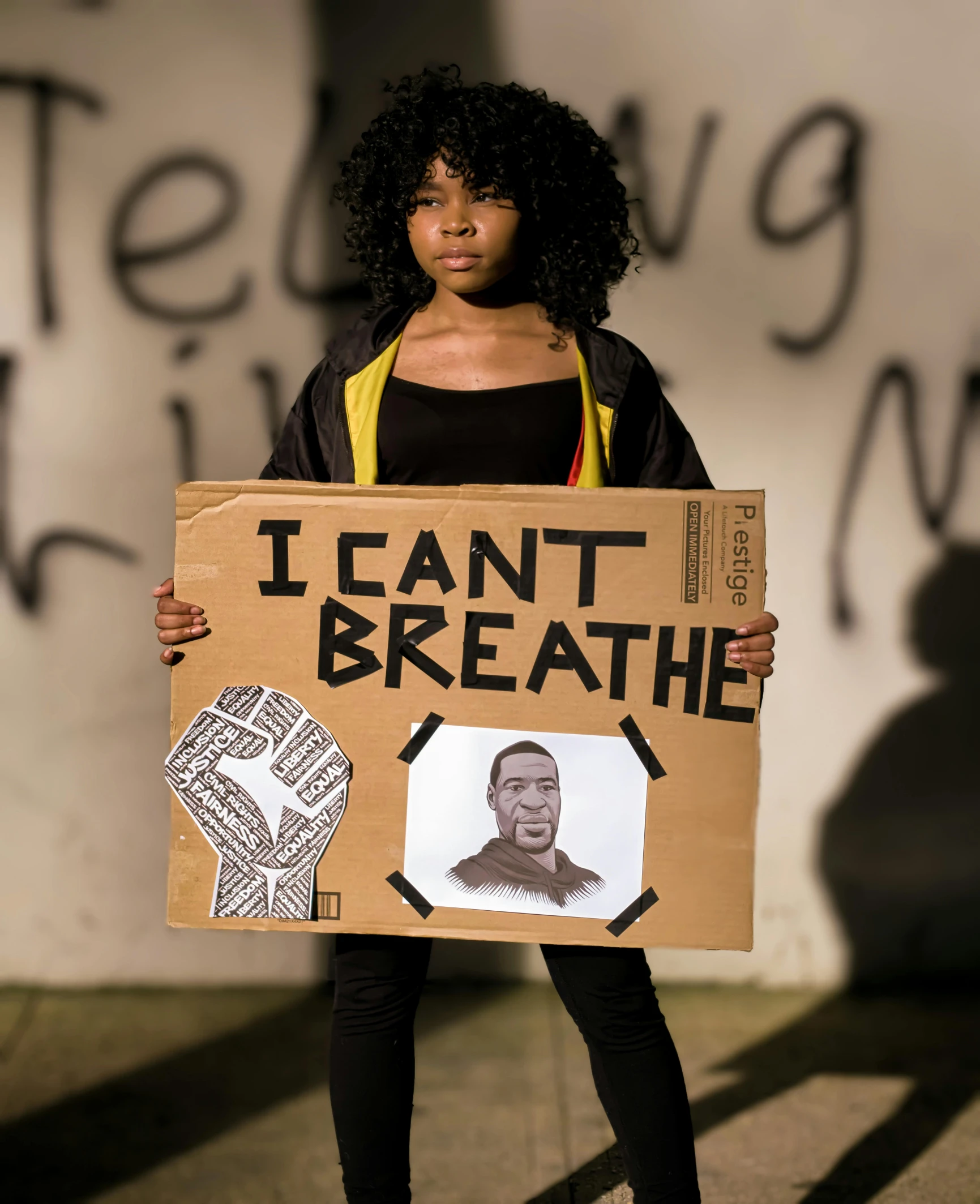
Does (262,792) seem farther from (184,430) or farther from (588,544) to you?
(184,430)

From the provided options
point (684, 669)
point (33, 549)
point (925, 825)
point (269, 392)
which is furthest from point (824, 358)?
point (33, 549)

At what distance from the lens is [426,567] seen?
1.46 meters

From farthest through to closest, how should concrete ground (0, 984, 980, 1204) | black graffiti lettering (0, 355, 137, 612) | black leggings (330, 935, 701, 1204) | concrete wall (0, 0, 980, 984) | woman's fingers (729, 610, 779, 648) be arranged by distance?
black graffiti lettering (0, 355, 137, 612)
concrete wall (0, 0, 980, 984)
concrete ground (0, 984, 980, 1204)
black leggings (330, 935, 701, 1204)
woman's fingers (729, 610, 779, 648)

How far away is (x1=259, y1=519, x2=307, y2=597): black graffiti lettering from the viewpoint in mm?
1477

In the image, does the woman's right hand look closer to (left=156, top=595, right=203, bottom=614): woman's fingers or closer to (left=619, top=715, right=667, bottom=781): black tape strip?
(left=156, top=595, right=203, bottom=614): woman's fingers

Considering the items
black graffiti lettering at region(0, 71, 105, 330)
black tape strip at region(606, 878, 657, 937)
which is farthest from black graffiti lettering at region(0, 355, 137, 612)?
black tape strip at region(606, 878, 657, 937)

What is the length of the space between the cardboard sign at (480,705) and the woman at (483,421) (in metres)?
0.11

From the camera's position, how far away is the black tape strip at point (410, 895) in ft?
4.87

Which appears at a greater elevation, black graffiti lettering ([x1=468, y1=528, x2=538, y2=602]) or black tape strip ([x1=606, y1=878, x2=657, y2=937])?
black graffiti lettering ([x1=468, y1=528, x2=538, y2=602])

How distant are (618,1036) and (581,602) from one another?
589mm

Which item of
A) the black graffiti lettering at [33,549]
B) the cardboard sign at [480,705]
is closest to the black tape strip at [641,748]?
the cardboard sign at [480,705]

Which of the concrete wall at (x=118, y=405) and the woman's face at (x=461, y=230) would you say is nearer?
the woman's face at (x=461, y=230)

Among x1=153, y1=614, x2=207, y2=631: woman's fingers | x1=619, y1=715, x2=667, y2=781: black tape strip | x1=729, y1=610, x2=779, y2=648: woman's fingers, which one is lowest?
x1=619, y1=715, x2=667, y2=781: black tape strip

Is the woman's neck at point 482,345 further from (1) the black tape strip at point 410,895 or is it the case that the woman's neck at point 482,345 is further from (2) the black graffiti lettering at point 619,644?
(1) the black tape strip at point 410,895
